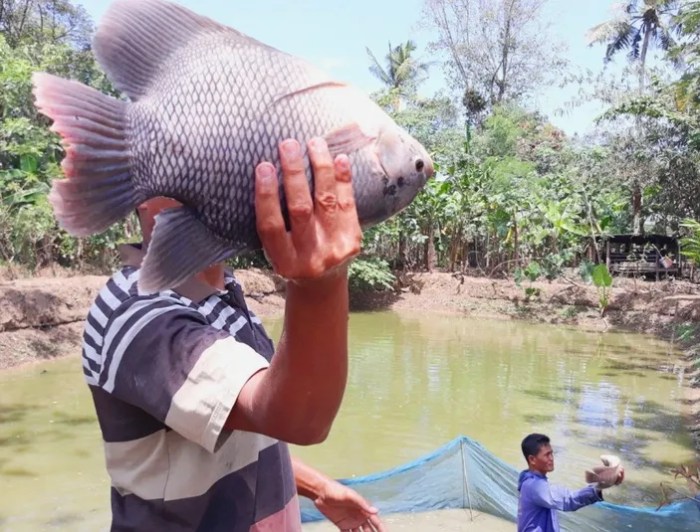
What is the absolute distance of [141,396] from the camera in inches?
41.6

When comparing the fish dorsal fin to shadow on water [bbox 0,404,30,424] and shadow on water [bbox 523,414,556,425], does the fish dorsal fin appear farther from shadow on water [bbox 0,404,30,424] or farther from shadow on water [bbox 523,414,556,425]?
shadow on water [bbox 523,414,556,425]

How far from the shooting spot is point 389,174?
881 mm

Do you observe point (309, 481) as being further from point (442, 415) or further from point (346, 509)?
point (442, 415)

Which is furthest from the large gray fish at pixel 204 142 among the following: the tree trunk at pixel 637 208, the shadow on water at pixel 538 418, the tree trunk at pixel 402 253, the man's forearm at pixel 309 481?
the tree trunk at pixel 402 253

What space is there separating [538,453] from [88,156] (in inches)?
120

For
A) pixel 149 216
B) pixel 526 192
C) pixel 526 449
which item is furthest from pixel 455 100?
pixel 149 216

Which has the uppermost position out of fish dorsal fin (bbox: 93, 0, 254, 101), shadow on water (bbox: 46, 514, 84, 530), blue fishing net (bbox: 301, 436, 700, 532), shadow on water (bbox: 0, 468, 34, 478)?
fish dorsal fin (bbox: 93, 0, 254, 101)

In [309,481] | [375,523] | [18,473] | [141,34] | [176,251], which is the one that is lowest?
[18,473]

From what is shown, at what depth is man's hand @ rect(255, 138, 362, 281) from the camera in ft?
2.74

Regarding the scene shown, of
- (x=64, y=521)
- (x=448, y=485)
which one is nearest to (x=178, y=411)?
(x=448, y=485)

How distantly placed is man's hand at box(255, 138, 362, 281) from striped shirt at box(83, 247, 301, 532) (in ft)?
0.79

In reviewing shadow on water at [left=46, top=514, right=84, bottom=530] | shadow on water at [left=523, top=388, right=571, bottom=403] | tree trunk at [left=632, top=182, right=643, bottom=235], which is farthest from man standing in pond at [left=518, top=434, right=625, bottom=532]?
tree trunk at [left=632, top=182, right=643, bottom=235]

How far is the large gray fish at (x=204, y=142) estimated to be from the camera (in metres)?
0.85

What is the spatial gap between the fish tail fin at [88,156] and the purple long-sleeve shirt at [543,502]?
2936mm
